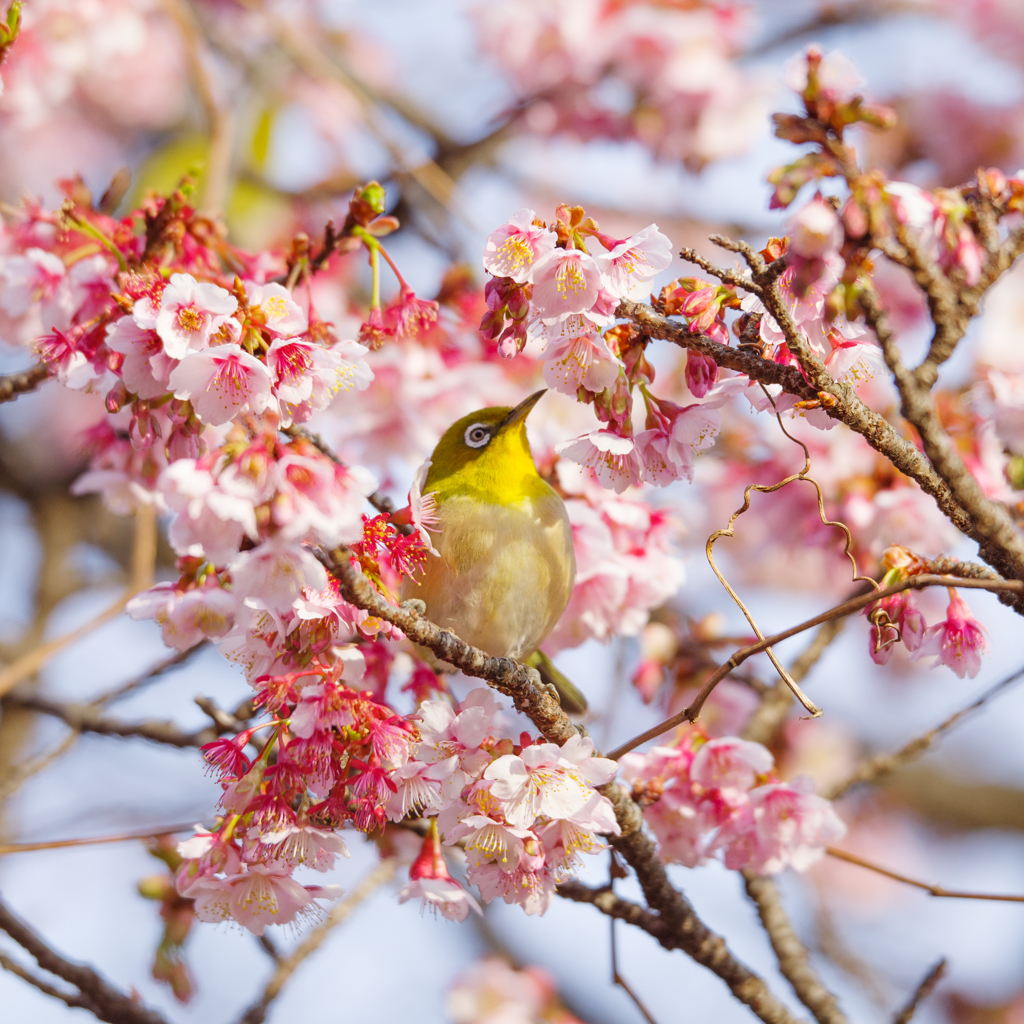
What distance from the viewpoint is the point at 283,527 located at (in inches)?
56.1

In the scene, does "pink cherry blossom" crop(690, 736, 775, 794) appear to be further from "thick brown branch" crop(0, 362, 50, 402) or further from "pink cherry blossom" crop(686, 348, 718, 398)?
"thick brown branch" crop(0, 362, 50, 402)

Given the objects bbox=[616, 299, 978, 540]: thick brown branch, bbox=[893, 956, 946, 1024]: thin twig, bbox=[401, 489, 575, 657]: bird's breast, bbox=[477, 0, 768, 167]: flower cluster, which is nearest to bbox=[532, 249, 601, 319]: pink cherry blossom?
bbox=[616, 299, 978, 540]: thick brown branch

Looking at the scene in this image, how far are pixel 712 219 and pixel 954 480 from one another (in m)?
4.45

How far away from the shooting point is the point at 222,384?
1.63 m

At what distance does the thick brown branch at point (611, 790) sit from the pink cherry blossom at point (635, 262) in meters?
0.66

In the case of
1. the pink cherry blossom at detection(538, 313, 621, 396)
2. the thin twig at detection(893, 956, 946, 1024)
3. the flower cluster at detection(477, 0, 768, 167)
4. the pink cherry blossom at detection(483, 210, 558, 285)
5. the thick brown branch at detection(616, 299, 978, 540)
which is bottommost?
the thin twig at detection(893, 956, 946, 1024)

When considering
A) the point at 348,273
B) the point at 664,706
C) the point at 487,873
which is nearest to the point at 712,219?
the point at 348,273

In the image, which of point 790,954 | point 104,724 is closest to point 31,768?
point 104,724

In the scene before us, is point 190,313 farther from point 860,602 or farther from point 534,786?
point 860,602

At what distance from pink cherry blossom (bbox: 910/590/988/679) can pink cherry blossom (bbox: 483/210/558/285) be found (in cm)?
102

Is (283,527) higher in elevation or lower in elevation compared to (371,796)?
higher

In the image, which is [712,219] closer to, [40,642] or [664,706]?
[664,706]

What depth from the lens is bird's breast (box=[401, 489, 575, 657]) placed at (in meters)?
2.52

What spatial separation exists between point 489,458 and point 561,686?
2.28ft
